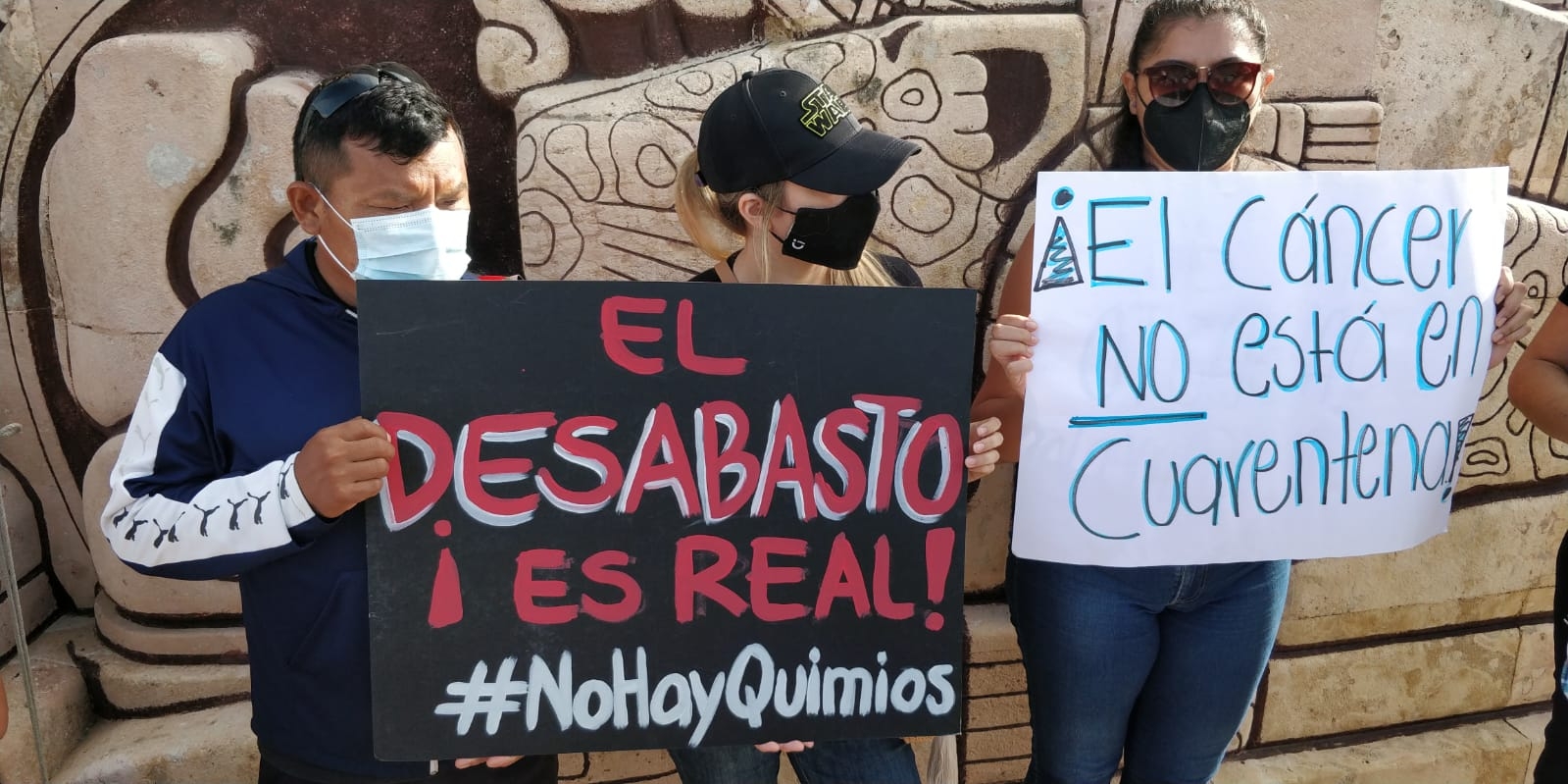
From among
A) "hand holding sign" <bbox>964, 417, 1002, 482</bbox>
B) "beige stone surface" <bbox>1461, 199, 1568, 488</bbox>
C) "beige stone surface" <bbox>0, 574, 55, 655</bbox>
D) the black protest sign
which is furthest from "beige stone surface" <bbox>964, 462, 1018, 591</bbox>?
"beige stone surface" <bbox>0, 574, 55, 655</bbox>

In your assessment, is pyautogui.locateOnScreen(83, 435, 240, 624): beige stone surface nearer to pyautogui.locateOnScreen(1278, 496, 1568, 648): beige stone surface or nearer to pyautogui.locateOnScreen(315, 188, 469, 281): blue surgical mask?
pyautogui.locateOnScreen(315, 188, 469, 281): blue surgical mask

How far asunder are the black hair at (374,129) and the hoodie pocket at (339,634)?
2.01ft

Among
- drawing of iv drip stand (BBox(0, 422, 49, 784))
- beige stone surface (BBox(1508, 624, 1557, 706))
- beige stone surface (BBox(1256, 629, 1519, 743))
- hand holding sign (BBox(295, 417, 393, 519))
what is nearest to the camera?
hand holding sign (BBox(295, 417, 393, 519))

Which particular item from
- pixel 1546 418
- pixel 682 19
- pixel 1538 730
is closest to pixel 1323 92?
pixel 1546 418

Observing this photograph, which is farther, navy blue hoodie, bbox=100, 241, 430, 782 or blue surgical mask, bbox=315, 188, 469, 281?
blue surgical mask, bbox=315, 188, 469, 281

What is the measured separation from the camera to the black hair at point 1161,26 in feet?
6.36

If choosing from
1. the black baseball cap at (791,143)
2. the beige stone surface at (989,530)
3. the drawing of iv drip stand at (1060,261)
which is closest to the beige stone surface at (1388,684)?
the beige stone surface at (989,530)

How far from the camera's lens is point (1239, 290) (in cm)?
183

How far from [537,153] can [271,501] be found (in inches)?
45.6

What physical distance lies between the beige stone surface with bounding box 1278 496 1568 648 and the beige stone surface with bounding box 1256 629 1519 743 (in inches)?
2.6

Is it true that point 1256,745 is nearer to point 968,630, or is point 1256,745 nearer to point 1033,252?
point 968,630

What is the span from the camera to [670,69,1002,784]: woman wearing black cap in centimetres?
175

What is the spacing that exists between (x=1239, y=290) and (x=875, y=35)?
41.9 inches

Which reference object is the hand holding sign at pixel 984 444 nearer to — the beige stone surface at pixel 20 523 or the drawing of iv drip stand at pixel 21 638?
the drawing of iv drip stand at pixel 21 638
